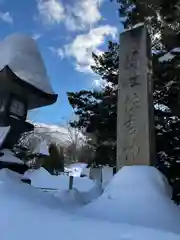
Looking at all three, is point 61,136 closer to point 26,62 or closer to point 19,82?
point 26,62

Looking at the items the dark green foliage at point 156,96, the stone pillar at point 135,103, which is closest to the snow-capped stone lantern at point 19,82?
the dark green foliage at point 156,96

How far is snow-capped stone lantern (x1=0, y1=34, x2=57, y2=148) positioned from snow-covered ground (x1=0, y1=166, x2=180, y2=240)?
5.21 meters

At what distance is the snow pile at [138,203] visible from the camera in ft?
16.1

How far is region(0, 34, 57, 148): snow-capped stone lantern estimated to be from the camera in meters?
10.7

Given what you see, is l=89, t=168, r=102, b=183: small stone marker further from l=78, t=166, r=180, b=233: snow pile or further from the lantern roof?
l=78, t=166, r=180, b=233: snow pile

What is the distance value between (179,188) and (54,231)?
6177 millimetres

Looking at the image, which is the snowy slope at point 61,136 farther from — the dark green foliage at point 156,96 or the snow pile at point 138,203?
the snow pile at point 138,203

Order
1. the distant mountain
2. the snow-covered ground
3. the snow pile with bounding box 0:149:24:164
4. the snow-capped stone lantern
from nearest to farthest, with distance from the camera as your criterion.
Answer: the snow-covered ground
the snow pile with bounding box 0:149:24:164
the snow-capped stone lantern
the distant mountain

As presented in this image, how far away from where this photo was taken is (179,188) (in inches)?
336

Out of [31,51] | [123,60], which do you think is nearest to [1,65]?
[31,51]

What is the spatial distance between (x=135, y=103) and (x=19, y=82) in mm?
5004

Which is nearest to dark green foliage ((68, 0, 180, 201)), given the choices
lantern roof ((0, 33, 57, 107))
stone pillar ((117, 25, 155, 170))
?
stone pillar ((117, 25, 155, 170))

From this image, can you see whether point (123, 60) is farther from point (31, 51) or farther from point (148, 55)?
point (31, 51)

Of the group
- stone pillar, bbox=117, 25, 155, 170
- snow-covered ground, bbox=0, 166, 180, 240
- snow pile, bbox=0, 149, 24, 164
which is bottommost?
snow-covered ground, bbox=0, 166, 180, 240
